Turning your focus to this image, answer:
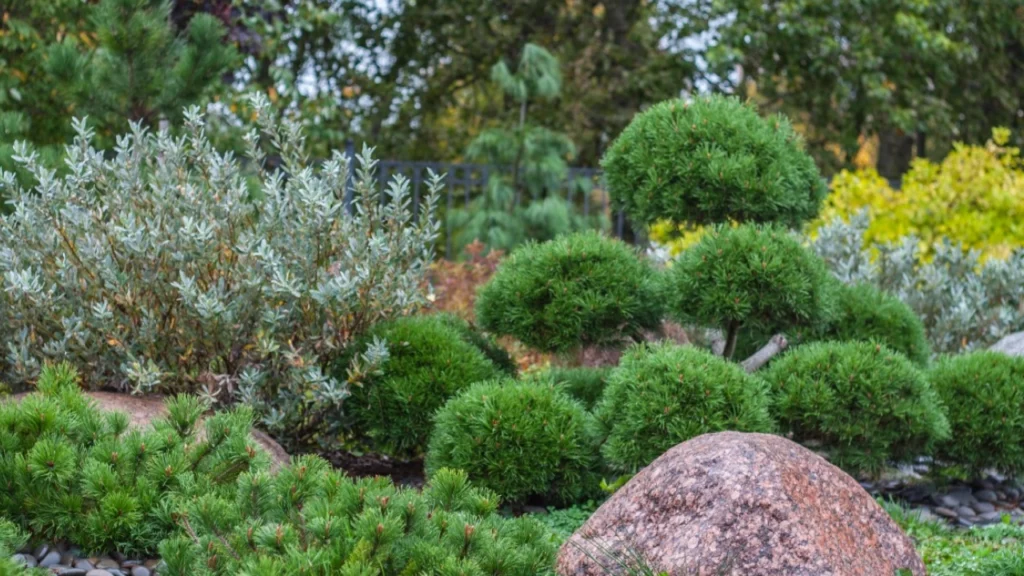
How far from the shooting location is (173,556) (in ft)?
10.2

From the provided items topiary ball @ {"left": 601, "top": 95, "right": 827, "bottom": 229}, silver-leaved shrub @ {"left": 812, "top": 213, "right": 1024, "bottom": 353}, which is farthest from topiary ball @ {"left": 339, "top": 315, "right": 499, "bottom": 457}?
silver-leaved shrub @ {"left": 812, "top": 213, "right": 1024, "bottom": 353}

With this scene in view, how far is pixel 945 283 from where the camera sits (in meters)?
7.48

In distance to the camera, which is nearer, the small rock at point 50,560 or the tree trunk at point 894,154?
the small rock at point 50,560

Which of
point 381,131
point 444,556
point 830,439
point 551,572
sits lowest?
point 381,131

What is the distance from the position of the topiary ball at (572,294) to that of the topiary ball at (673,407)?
0.56 metres

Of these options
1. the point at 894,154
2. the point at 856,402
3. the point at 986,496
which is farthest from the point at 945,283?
the point at 894,154

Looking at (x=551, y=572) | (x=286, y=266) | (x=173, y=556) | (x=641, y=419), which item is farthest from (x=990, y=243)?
(x=173, y=556)

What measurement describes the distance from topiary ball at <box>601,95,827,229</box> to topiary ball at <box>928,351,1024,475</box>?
3.46ft

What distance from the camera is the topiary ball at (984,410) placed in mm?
5426

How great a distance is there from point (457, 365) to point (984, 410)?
7.98 feet

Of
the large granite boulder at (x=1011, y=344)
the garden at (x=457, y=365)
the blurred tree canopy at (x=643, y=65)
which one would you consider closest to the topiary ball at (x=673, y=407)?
the garden at (x=457, y=365)

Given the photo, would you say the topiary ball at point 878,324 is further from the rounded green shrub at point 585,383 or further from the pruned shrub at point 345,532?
the pruned shrub at point 345,532

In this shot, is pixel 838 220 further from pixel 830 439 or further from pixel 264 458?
pixel 264 458

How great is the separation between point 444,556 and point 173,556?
0.73 metres
